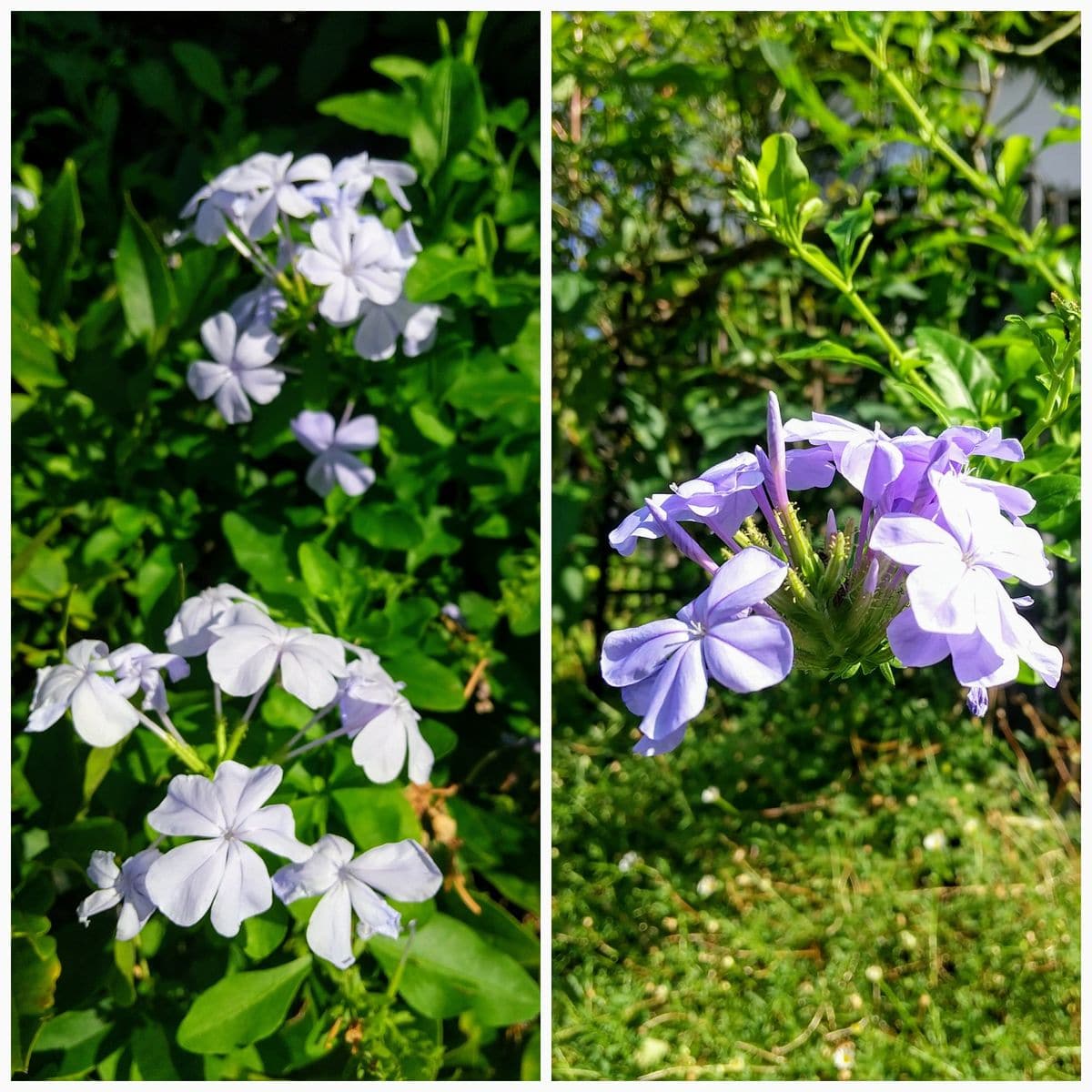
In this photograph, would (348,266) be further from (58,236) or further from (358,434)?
(58,236)

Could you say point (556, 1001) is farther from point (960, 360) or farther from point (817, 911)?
point (960, 360)

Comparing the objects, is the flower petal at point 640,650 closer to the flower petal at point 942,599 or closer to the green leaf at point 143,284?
the flower petal at point 942,599

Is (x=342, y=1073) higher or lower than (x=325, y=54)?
lower

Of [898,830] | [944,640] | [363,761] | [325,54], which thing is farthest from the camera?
[898,830]

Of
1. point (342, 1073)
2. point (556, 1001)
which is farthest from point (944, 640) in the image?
point (556, 1001)

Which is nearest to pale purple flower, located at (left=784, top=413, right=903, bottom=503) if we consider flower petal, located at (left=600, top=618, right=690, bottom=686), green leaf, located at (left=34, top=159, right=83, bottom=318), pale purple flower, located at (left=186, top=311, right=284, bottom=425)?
flower petal, located at (left=600, top=618, right=690, bottom=686)

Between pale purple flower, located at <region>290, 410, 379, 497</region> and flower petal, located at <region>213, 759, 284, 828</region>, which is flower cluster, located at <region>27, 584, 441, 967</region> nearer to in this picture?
flower petal, located at <region>213, 759, 284, 828</region>

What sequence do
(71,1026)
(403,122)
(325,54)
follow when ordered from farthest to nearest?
1. (325,54)
2. (403,122)
3. (71,1026)
